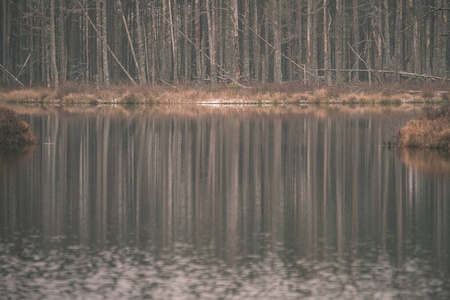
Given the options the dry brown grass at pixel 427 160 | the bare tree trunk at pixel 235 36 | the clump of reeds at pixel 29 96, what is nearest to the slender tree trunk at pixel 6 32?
the clump of reeds at pixel 29 96

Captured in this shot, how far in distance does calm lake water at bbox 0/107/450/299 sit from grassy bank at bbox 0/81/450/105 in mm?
31078

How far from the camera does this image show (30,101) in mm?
61250

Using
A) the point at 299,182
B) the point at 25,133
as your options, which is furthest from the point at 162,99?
the point at 299,182

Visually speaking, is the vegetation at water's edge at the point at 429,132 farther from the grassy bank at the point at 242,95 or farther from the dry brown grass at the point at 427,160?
the grassy bank at the point at 242,95

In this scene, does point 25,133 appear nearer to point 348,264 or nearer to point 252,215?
point 252,215

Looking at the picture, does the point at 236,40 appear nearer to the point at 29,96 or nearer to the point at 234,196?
the point at 29,96

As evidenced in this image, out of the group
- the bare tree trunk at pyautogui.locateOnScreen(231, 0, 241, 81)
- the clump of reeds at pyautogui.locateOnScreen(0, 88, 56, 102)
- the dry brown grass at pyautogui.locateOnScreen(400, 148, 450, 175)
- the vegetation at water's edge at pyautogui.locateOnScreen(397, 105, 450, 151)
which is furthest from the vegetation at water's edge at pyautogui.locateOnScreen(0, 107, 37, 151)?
the bare tree trunk at pyautogui.locateOnScreen(231, 0, 241, 81)

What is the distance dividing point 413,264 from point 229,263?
229cm

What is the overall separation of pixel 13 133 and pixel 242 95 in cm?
3390

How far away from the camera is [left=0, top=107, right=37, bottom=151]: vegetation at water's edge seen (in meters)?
26.7

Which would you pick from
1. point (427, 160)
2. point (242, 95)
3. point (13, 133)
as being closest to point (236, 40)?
point (242, 95)

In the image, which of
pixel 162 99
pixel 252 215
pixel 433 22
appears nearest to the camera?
pixel 252 215

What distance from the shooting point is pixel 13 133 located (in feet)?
89.4

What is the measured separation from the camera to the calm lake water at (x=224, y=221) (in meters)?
9.90
